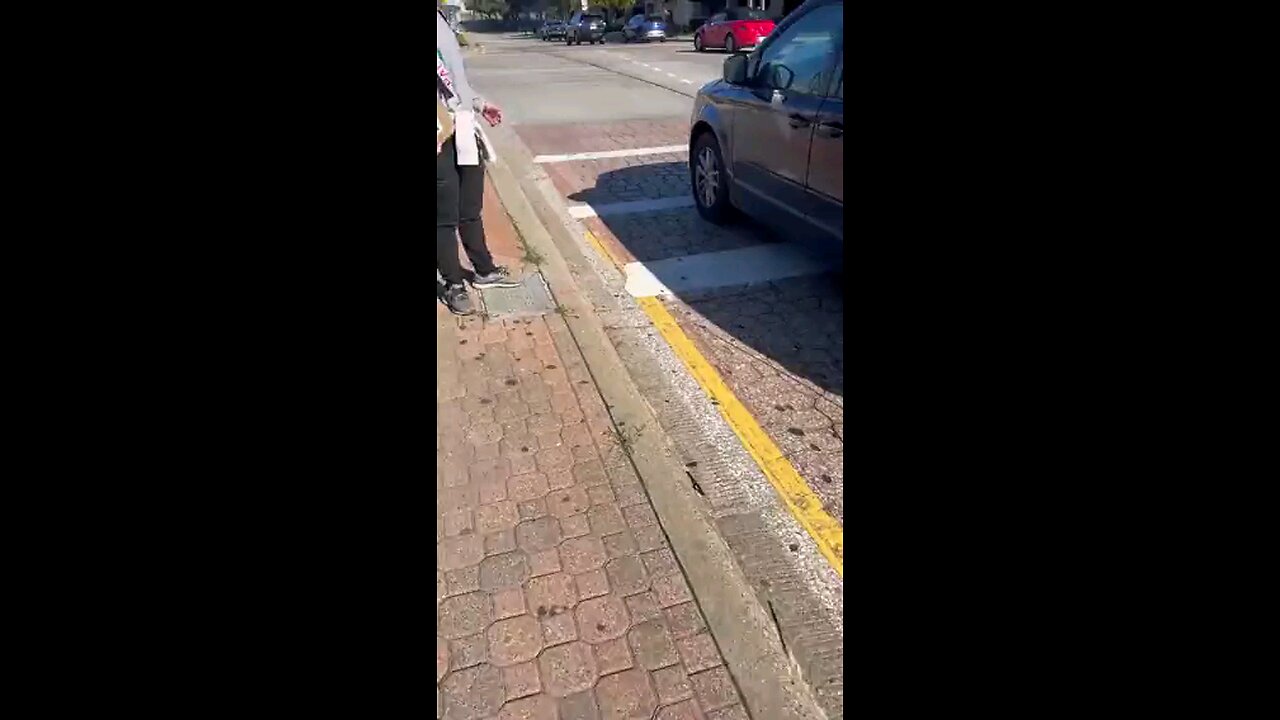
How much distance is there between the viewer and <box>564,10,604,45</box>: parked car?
42.7 meters

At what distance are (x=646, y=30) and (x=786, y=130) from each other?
119ft

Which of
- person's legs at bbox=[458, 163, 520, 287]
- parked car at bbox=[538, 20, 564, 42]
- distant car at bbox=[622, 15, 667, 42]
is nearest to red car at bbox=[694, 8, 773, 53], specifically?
distant car at bbox=[622, 15, 667, 42]

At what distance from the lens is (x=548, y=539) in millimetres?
3107

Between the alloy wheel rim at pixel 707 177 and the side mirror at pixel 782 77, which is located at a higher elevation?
the side mirror at pixel 782 77

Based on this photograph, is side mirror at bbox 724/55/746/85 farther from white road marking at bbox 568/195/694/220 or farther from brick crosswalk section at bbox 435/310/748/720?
brick crosswalk section at bbox 435/310/748/720

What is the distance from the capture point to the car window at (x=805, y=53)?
5219 millimetres

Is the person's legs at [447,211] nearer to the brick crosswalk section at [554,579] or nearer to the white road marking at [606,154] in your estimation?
the brick crosswalk section at [554,579]

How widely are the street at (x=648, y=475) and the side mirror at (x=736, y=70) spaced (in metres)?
1.10

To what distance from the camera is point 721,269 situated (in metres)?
5.95

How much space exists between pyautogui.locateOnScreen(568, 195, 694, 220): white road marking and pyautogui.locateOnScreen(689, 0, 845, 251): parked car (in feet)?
2.58

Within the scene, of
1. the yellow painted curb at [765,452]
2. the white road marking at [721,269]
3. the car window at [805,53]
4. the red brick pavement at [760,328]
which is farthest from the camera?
the white road marking at [721,269]

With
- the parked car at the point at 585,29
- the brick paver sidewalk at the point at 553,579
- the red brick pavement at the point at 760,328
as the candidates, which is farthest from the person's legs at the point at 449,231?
the parked car at the point at 585,29
